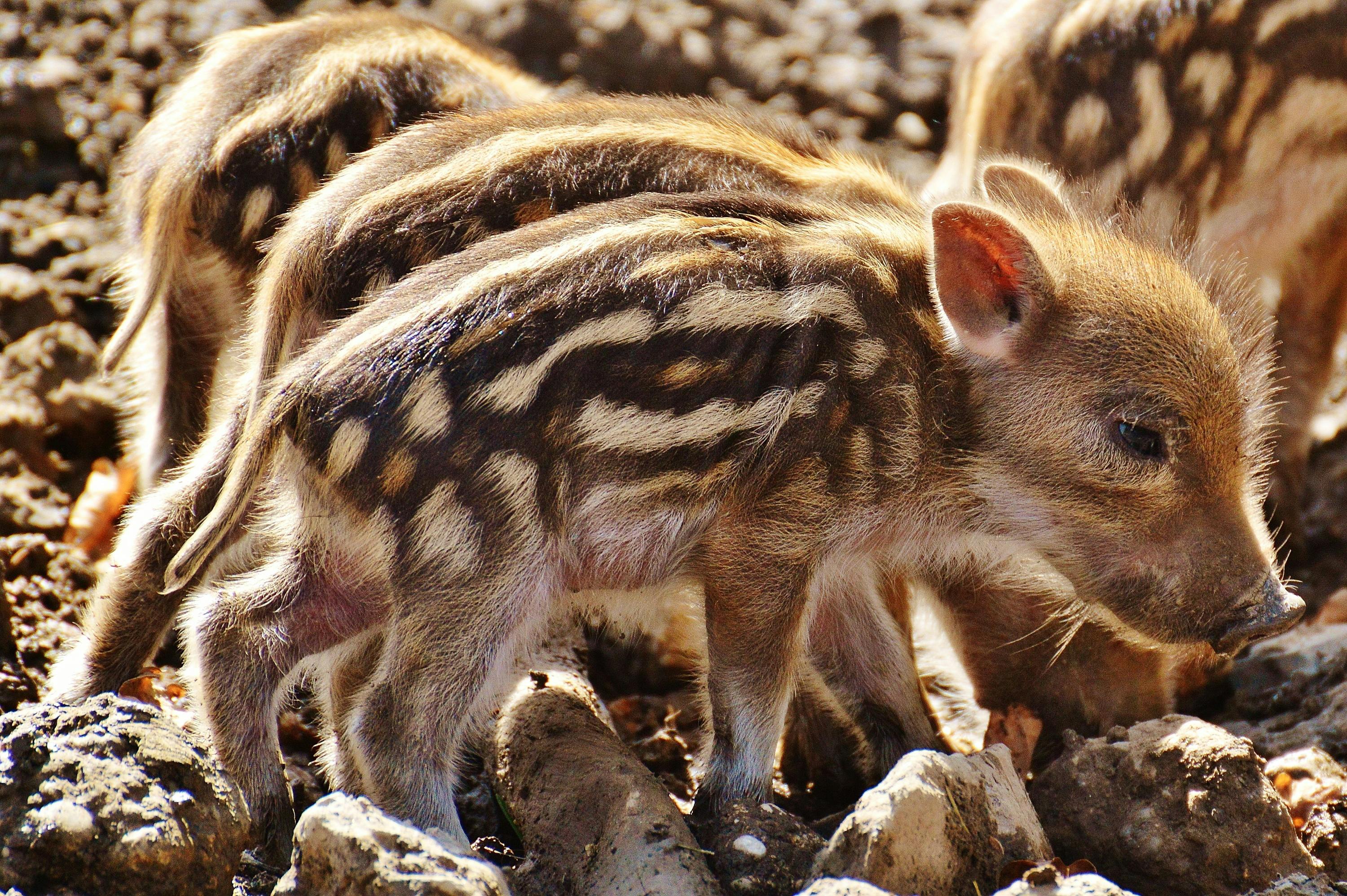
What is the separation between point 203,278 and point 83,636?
799 millimetres

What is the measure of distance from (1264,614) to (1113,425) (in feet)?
1.42

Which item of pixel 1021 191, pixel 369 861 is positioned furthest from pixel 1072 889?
pixel 1021 191

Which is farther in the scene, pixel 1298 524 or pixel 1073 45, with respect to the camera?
pixel 1298 524

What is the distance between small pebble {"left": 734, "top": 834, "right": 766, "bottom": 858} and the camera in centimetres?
221

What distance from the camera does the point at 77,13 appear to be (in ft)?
15.5

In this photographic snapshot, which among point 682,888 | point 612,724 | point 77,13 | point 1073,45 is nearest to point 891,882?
point 682,888

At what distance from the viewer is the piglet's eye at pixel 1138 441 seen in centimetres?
270

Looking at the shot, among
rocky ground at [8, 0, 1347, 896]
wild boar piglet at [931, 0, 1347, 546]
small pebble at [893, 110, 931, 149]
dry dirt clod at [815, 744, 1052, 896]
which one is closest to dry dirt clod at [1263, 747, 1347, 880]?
rocky ground at [8, 0, 1347, 896]

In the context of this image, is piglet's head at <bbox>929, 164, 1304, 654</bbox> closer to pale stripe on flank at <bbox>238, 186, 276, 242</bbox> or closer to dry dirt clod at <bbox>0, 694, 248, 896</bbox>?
pale stripe on flank at <bbox>238, 186, 276, 242</bbox>

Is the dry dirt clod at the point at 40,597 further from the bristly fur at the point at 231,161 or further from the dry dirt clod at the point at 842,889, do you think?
the dry dirt clod at the point at 842,889

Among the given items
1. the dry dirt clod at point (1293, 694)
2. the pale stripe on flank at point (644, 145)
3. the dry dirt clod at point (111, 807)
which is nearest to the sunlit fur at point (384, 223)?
the pale stripe on flank at point (644, 145)

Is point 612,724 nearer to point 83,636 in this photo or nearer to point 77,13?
point 83,636

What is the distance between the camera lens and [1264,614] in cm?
266

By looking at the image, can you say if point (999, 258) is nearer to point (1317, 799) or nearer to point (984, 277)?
point (984, 277)
